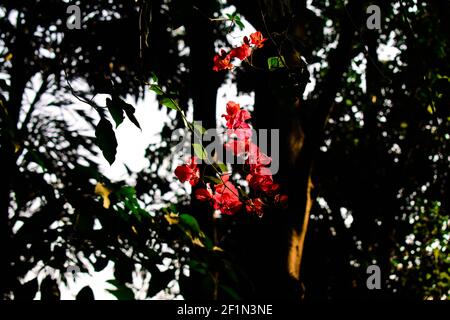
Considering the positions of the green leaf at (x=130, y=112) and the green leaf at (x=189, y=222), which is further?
the green leaf at (x=189, y=222)

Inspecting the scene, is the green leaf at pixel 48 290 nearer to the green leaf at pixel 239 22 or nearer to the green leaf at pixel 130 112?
the green leaf at pixel 130 112

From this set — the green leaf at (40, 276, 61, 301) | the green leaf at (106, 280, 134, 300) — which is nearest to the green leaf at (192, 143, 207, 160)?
the green leaf at (106, 280, 134, 300)

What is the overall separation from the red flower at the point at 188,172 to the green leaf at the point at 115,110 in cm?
64

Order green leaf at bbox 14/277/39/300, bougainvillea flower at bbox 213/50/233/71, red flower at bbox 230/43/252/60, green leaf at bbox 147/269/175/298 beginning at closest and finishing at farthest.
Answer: green leaf at bbox 14/277/39/300
green leaf at bbox 147/269/175/298
red flower at bbox 230/43/252/60
bougainvillea flower at bbox 213/50/233/71

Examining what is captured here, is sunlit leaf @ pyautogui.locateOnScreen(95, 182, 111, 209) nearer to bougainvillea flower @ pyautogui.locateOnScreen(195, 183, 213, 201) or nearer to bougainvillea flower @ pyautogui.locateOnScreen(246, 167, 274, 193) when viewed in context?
bougainvillea flower @ pyautogui.locateOnScreen(195, 183, 213, 201)

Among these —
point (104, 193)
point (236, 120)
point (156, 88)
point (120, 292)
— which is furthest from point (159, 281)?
point (236, 120)

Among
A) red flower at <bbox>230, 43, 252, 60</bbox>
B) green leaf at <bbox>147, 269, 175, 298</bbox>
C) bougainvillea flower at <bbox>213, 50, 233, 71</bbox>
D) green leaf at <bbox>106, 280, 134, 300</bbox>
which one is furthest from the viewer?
bougainvillea flower at <bbox>213, 50, 233, 71</bbox>

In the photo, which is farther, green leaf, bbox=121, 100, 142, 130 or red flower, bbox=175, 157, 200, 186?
red flower, bbox=175, 157, 200, 186

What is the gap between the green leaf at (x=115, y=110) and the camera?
1.14 metres

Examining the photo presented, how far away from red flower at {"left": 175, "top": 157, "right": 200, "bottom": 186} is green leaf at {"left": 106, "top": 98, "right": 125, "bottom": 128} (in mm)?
640

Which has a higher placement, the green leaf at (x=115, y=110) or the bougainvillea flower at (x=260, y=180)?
the green leaf at (x=115, y=110)

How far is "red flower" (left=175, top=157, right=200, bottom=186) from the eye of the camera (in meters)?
1.78

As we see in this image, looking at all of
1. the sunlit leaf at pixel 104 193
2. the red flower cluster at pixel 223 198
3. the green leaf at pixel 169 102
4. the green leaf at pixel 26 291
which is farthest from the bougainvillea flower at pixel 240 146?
the green leaf at pixel 26 291
